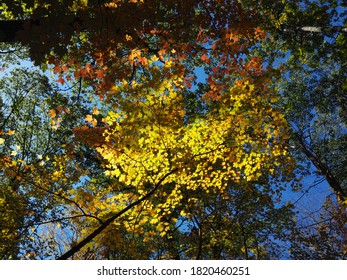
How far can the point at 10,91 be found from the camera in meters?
19.5

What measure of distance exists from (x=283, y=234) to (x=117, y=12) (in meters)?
16.1

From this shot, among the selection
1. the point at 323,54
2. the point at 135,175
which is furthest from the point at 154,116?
the point at 323,54

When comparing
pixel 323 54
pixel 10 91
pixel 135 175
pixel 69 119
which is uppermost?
pixel 10 91

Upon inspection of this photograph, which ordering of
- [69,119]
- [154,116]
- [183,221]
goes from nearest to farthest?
1. [154,116]
2. [183,221]
3. [69,119]

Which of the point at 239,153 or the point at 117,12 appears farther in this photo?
the point at 239,153

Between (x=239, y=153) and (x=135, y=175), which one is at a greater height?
(x=239, y=153)

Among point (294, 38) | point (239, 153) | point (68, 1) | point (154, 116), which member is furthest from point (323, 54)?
point (68, 1)

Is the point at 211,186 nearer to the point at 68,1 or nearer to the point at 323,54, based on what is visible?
the point at 323,54

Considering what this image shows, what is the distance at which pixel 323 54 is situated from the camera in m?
11.0

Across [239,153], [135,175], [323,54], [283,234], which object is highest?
[323,54]

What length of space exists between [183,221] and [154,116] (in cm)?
886
